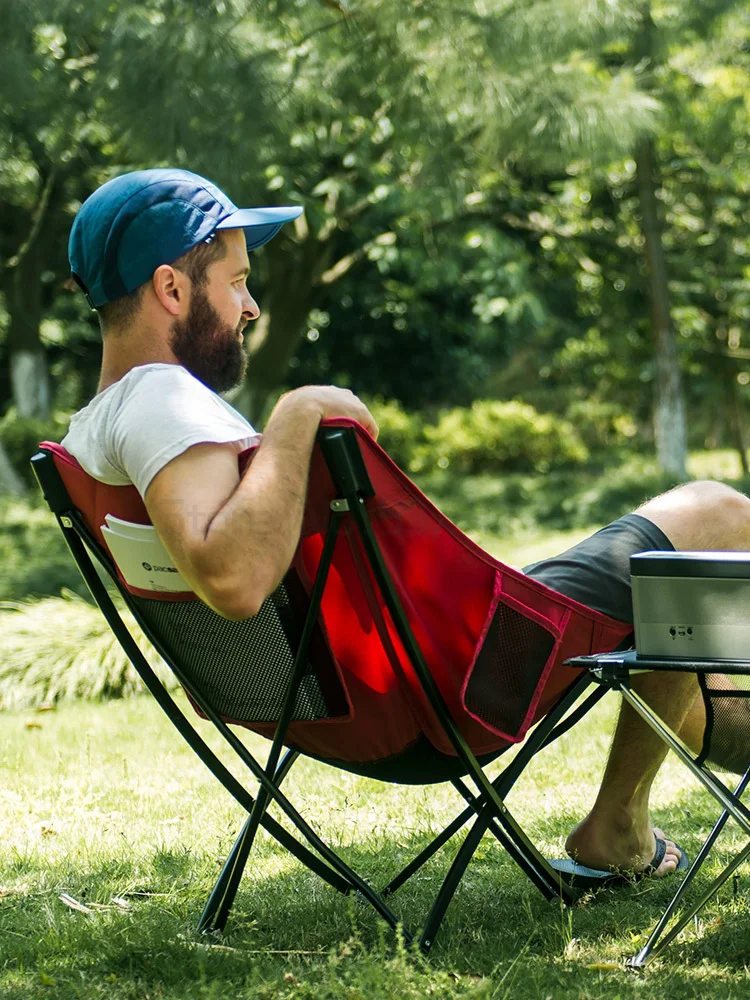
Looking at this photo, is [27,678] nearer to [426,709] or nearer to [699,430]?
[426,709]

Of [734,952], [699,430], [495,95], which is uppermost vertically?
[495,95]

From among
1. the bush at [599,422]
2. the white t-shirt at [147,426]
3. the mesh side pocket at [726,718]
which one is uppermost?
the white t-shirt at [147,426]

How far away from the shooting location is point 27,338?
45.6 ft

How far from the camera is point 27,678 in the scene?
5590mm

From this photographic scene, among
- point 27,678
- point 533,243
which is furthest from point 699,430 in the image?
point 27,678

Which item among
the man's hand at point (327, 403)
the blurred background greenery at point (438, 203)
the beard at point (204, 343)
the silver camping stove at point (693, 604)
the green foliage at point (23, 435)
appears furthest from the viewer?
the green foliage at point (23, 435)

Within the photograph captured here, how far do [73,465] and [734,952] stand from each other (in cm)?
146

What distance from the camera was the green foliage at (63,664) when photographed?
219 inches

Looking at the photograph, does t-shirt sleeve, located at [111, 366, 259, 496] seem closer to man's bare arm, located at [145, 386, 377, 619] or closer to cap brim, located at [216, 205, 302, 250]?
man's bare arm, located at [145, 386, 377, 619]

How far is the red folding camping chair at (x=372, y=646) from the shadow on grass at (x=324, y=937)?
0.14 metres

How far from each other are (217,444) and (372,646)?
1.60 ft

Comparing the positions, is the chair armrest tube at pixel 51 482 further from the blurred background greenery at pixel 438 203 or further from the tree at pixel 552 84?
the tree at pixel 552 84

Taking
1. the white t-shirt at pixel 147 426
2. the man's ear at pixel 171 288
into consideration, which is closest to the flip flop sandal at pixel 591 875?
the white t-shirt at pixel 147 426

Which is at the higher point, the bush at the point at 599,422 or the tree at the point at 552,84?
the tree at the point at 552,84
